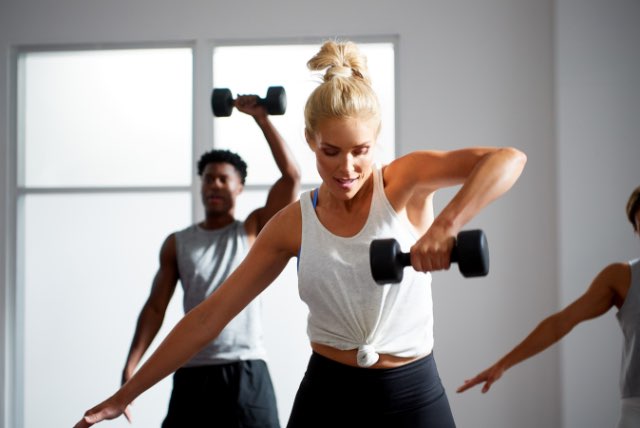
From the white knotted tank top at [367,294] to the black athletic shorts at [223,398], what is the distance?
3.74 ft

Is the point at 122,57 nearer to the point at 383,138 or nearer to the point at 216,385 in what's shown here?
the point at 383,138

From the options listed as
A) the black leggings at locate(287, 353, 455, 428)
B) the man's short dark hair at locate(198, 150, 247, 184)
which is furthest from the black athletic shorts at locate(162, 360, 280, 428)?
the black leggings at locate(287, 353, 455, 428)

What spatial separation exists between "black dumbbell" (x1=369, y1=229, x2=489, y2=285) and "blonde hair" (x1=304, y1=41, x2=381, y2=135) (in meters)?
0.39

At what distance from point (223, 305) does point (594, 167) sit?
2.88m

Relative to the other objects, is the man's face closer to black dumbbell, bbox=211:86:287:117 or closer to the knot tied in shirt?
black dumbbell, bbox=211:86:287:117

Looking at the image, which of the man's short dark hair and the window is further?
the window

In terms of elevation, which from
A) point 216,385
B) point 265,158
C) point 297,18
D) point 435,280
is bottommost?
point 216,385

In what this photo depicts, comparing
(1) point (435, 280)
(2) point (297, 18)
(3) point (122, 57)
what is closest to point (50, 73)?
(3) point (122, 57)

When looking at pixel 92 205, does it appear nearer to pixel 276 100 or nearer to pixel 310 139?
pixel 276 100

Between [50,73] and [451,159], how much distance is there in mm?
3744

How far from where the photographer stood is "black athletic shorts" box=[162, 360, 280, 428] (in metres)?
2.63

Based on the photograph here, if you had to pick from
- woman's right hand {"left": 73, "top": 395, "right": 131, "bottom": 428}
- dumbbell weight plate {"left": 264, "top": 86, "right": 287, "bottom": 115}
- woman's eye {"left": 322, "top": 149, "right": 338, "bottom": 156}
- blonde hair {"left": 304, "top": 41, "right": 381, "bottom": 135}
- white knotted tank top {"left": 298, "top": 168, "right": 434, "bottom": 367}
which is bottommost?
woman's right hand {"left": 73, "top": 395, "right": 131, "bottom": 428}

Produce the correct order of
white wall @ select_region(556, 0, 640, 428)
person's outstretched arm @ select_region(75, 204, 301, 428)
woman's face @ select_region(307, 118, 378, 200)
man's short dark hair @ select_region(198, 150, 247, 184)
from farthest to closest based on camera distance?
1. white wall @ select_region(556, 0, 640, 428)
2. man's short dark hair @ select_region(198, 150, 247, 184)
3. person's outstretched arm @ select_region(75, 204, 301, 428)
4. woman's face @ select_region(307, 118, 378, 200)

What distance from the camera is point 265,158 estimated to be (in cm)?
437
